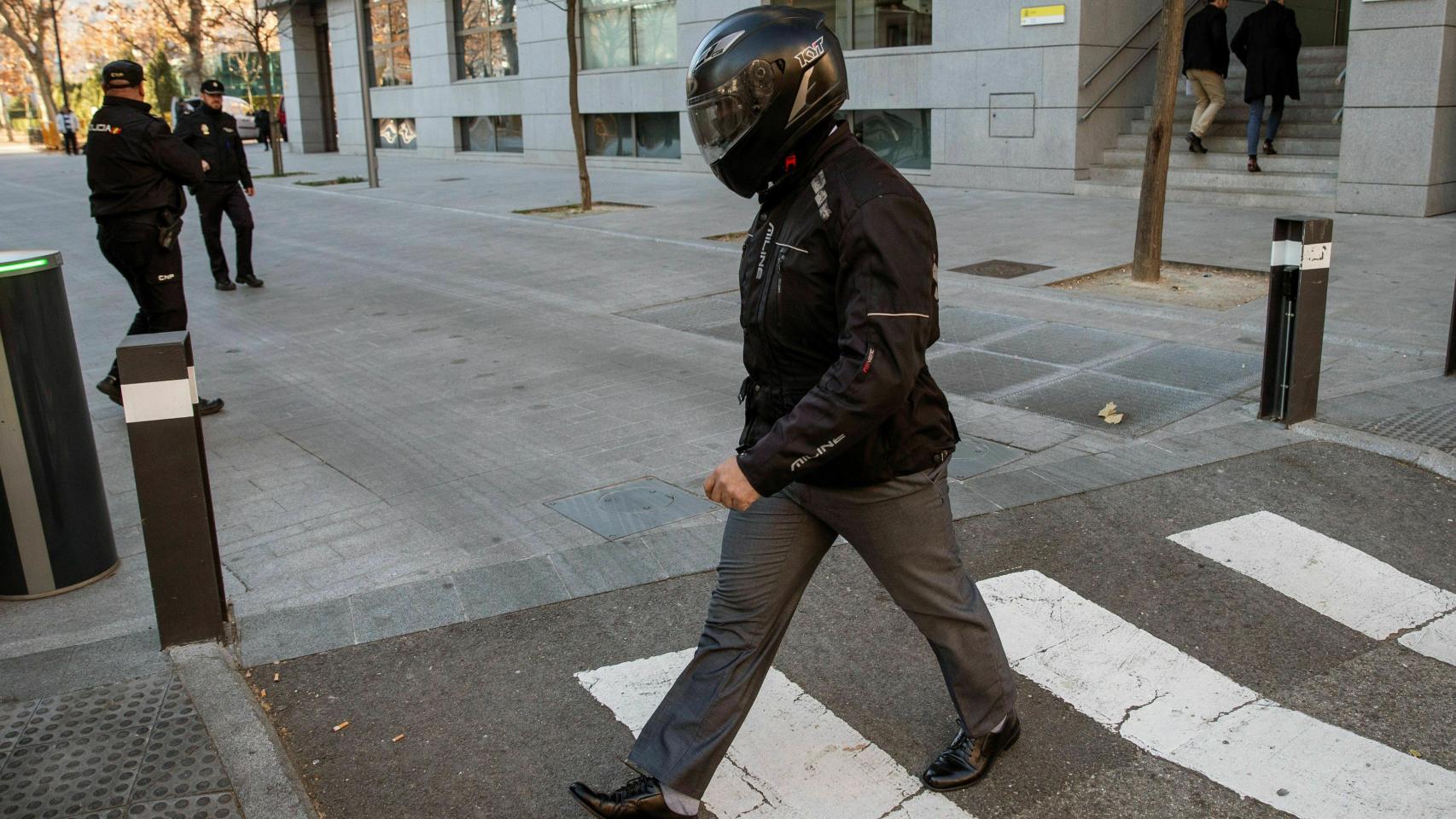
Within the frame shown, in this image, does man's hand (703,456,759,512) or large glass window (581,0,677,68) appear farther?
large glass window (581,0,677,68)

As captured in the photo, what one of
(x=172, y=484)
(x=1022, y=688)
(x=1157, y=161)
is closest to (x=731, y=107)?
(x=1022, y=688)

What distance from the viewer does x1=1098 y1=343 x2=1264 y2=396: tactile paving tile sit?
723 cm

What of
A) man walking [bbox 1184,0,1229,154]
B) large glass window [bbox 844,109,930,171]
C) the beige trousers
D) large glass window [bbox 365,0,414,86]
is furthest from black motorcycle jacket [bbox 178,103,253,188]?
large glass window [bbox 365,0,414,86]

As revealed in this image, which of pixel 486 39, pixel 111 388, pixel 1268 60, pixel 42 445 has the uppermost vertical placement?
pixel 486 39

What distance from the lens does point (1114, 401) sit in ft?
22.7

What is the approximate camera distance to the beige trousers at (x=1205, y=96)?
49.1 ft

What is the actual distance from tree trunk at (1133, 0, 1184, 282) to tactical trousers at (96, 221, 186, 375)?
714cm

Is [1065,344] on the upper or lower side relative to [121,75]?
lower

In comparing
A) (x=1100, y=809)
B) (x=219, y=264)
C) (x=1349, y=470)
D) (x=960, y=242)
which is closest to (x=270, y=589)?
(x=1100, y=809)

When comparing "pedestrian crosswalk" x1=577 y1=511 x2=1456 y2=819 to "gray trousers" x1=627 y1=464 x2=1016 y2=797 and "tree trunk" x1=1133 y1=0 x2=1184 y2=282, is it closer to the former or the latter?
"gray trousers" x1=627 y1=464 x2=1016 y2=797

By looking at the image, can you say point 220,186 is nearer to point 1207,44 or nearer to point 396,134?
point 1207,44

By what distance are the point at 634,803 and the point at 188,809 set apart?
115cm

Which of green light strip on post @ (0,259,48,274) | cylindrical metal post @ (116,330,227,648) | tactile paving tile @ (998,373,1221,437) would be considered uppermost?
green light strip on post @ (0,259,48,274)

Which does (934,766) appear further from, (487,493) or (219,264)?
(219,264)
